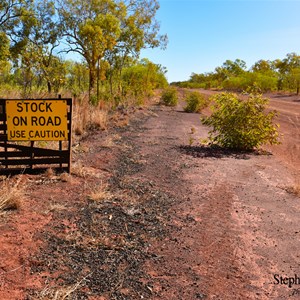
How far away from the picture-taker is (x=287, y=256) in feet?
13.1

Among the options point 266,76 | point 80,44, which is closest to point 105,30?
point 80,44

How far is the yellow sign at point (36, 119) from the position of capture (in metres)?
6.33

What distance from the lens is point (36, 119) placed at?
6359 millimetres

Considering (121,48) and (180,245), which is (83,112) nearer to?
(180,245)

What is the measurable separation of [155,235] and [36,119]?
3.19 meters

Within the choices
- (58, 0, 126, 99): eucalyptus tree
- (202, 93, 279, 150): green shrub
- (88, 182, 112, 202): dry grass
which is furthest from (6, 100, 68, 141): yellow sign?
(58, 0, 126, 99): eucalyptus tree

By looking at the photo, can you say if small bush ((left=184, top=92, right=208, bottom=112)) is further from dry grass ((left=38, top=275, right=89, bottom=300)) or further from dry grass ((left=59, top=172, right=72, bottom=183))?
dry grass ((left=38, top=275, right=89, bottom=300))

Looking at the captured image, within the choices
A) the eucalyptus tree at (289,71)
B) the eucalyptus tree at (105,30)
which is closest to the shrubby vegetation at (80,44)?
the eucalyptus tree at (105,30)

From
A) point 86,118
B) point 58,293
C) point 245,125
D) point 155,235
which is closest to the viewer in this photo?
point 58,293

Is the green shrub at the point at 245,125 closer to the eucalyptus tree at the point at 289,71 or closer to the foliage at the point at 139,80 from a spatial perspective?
the foliage at the point at 139,80

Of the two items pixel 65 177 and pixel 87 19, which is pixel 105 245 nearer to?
pixel 65 177

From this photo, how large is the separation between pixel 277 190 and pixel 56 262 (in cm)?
416

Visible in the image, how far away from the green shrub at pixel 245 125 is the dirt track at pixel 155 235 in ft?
6.75

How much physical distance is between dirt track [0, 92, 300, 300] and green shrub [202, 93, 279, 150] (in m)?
2.06
